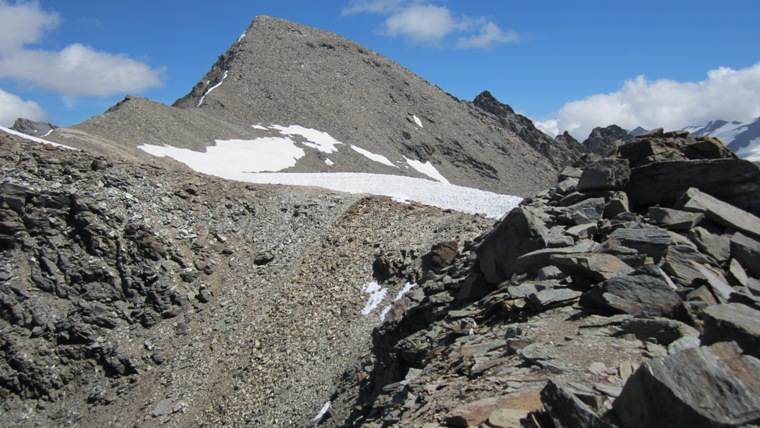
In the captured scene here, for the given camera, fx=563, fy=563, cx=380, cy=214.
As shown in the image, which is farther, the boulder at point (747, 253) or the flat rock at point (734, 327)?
the boulder at point (747, 253)

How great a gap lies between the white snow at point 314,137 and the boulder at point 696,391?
200ft

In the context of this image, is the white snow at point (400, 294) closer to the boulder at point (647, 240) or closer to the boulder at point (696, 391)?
the boulder at point (647, 240)

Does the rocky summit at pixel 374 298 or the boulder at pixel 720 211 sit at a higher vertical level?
the boulder at pixel 720 211

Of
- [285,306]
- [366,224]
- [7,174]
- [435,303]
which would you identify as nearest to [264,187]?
[366,224]

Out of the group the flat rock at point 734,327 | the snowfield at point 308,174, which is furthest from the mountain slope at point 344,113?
the flat rock at point 734,327

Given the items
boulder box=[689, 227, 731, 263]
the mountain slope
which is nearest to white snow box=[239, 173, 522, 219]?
the mountain slope

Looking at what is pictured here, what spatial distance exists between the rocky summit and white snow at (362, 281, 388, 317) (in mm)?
70

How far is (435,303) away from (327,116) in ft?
223

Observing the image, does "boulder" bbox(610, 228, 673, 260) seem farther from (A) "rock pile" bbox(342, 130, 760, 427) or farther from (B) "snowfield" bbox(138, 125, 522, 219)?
(B) "snowfield" bbox(138, 125, 522, 219)

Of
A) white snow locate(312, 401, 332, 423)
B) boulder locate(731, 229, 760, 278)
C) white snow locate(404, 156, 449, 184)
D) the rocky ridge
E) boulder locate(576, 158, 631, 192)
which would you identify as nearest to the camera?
boulder locate(731, 229, 760, 278)

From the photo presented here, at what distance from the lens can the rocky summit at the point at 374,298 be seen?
7230 millimetres

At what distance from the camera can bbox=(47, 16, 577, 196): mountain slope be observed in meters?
63.8

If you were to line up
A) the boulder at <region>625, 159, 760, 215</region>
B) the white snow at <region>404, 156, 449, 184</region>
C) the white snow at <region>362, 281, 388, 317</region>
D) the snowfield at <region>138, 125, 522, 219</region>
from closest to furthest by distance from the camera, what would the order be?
the boulder at <region>625, 159, 760, 215</region> → the white snow at <region>362, 281, 388, 317</region> → the snowfield at <region>138, 125, 522, 219</region> → the white snow at <region>404, 156, 449, 184</region>

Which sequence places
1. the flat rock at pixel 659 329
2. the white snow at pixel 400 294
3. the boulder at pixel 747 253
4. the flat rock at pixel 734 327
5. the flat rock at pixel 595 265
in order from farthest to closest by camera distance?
the white snow at pixel 400 294 < the boulder at pixel 747 253 < the flat rock at pixel 595 265 < the flat rock at pixel 659 329 < the flat rock at pixel 734 327
